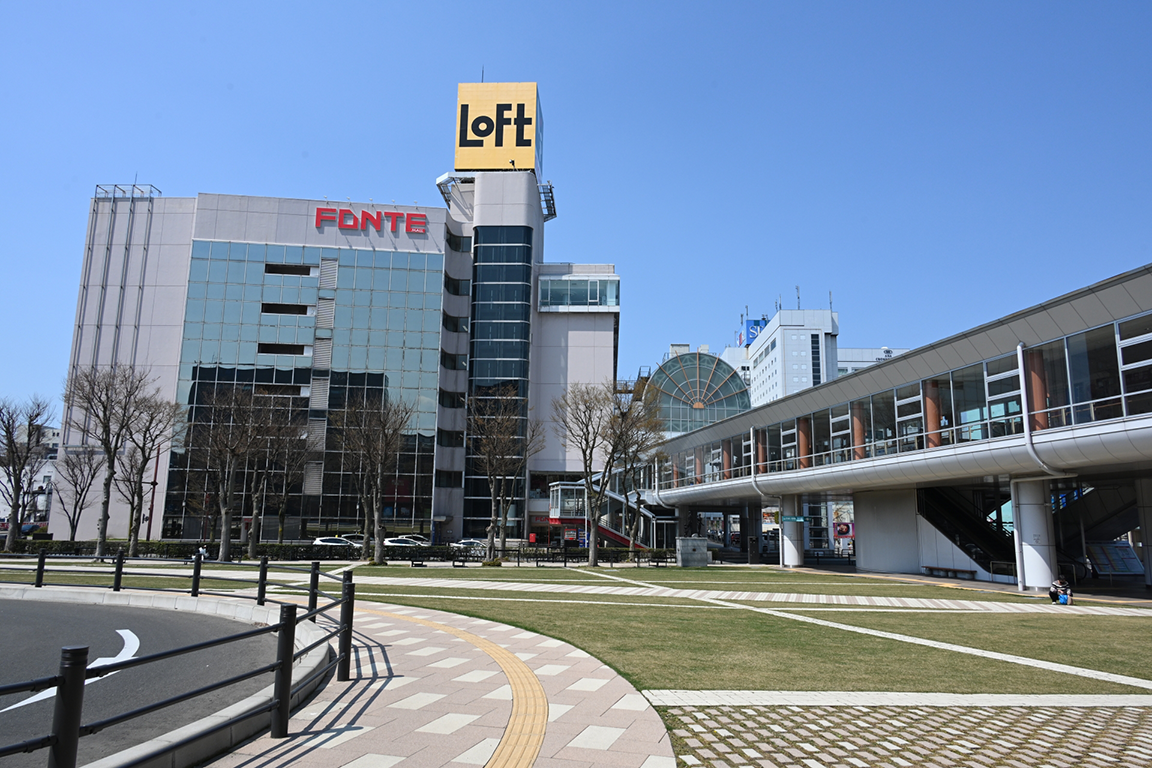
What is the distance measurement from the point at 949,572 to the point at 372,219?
5057 centimetres

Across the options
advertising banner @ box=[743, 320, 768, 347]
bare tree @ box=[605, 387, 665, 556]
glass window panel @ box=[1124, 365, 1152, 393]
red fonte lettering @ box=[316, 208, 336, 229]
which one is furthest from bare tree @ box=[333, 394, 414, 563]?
advertising banner @ box=[743, 320, 768, 347]

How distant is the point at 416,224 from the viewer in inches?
2383

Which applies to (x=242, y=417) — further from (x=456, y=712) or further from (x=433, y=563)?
(x=456, y=712)

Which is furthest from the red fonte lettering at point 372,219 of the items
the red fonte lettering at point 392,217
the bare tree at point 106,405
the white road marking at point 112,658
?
the white road marking at point 112,658

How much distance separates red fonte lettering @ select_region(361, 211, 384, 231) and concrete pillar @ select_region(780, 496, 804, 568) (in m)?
40.8

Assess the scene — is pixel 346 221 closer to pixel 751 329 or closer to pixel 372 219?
pixel 372 219

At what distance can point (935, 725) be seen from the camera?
7.11 m

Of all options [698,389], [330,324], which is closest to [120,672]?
[330,324]

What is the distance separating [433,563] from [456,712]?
32.9 metres

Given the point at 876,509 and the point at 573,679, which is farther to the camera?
the point at 876,509

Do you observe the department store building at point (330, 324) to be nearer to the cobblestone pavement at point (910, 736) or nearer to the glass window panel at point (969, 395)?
the glass window panel at point (969, 395)

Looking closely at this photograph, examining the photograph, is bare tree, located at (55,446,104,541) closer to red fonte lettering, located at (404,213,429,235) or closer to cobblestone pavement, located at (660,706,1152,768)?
red fonte lettering, located at (404,213,429,235)

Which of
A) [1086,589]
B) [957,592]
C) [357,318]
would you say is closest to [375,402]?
[357,318]

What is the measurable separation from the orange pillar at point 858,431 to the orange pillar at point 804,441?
11.6 feet
